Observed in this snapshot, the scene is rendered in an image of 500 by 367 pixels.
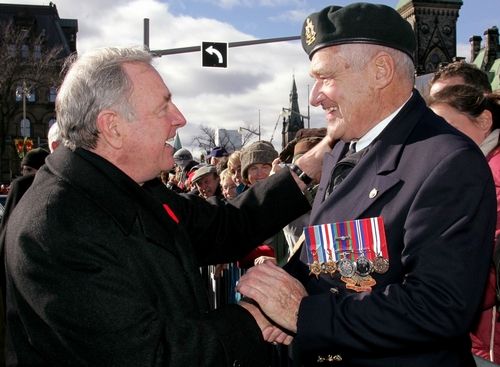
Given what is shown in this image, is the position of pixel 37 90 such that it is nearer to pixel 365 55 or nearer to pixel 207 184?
pixel 207 184

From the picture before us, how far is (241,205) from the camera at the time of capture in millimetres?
3326

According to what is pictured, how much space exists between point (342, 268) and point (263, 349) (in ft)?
1.48

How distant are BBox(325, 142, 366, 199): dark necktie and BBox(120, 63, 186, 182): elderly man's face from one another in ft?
2.41

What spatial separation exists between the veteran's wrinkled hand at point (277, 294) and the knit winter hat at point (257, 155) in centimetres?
373

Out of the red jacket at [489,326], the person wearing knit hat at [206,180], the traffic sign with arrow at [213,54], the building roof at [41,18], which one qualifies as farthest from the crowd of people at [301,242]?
the building roof at [41,18]

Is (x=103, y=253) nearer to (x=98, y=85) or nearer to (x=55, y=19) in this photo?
(x=98, y=85)

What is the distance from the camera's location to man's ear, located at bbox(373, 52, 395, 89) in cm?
241

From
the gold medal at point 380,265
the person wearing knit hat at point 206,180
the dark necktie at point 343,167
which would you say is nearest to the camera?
the gold medal at point 380,265

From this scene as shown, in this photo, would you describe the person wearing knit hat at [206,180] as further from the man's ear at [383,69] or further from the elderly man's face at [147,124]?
the man's ear at [383,69]

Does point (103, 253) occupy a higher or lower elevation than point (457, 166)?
lower

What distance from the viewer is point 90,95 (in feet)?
7.48

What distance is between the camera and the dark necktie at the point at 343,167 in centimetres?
250

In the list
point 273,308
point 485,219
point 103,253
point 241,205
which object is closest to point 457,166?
point 485,219

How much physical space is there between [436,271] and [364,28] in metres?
1.05
